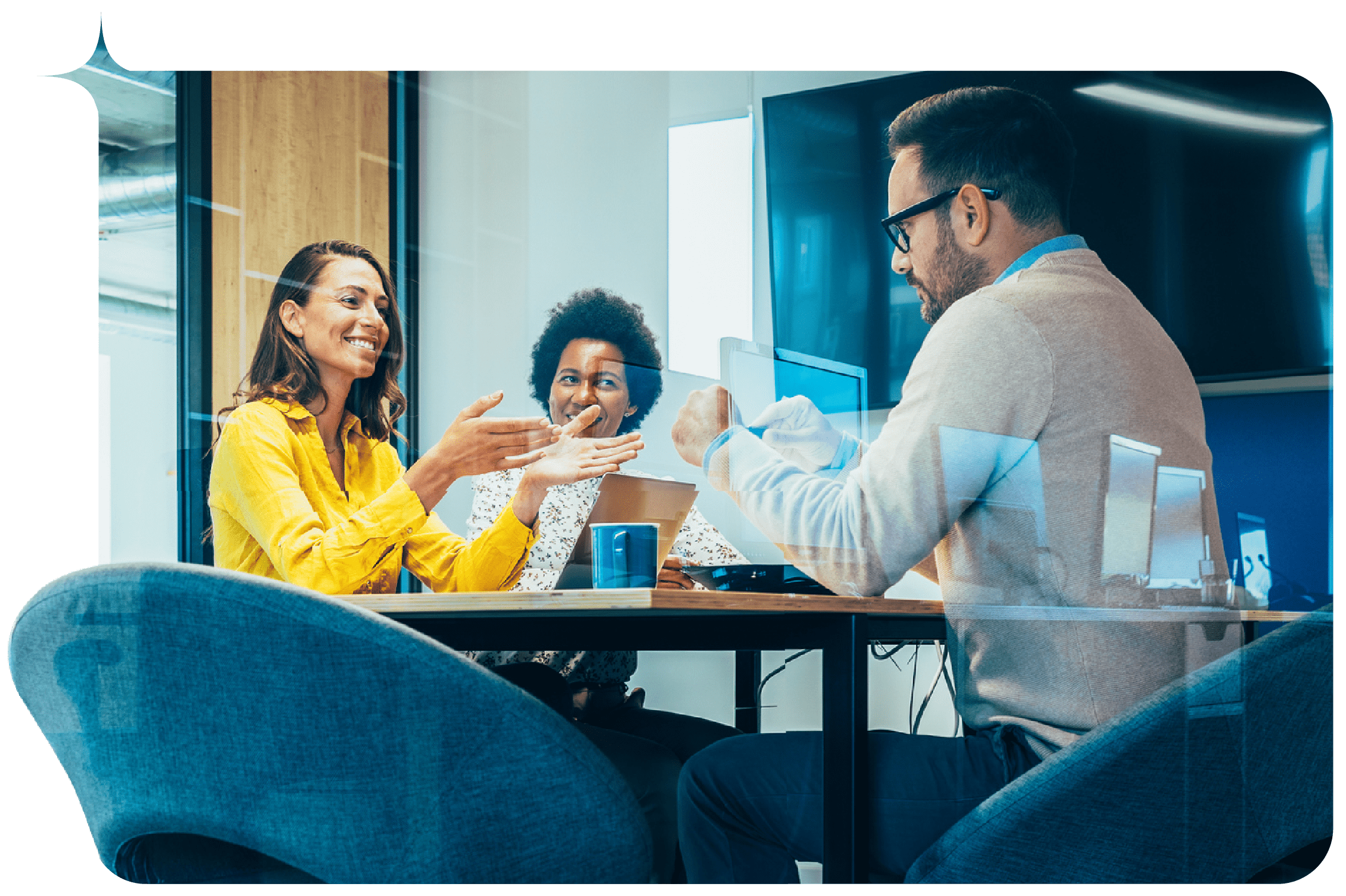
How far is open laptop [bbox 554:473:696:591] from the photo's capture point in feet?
6.71

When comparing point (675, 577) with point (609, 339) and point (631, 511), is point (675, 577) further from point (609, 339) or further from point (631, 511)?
point (609, 339)

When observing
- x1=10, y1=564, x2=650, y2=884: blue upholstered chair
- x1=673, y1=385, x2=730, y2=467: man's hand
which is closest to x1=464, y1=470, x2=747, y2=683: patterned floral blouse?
x1=673, y1=385, x2=730, y2=467: man's hand

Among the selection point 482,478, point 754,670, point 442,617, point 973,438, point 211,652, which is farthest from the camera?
point 482,478

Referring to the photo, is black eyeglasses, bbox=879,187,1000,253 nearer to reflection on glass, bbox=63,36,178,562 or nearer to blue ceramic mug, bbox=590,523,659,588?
blue ceramic mug, bbox=590,523,659,588

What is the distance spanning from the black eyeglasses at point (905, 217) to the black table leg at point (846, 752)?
31.4 inches

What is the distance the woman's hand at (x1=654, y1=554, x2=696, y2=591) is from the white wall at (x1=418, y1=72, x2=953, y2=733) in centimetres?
13

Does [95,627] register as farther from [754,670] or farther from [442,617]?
[754,670]

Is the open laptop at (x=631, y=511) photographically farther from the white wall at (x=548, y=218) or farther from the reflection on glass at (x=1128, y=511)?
the reflection on glass at (x=1128, y=511)

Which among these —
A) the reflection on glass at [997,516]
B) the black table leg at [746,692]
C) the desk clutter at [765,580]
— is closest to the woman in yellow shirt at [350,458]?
the desk clutter at [765,580]

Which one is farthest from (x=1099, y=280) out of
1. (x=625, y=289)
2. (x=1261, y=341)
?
(x=625, y=289)

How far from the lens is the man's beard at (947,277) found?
2098mm

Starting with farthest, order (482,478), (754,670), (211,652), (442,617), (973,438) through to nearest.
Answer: (482,478)
(754,670)
(442,617)
(973,438)
(211,652)

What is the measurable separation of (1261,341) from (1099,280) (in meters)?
0.43

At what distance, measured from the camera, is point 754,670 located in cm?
217
